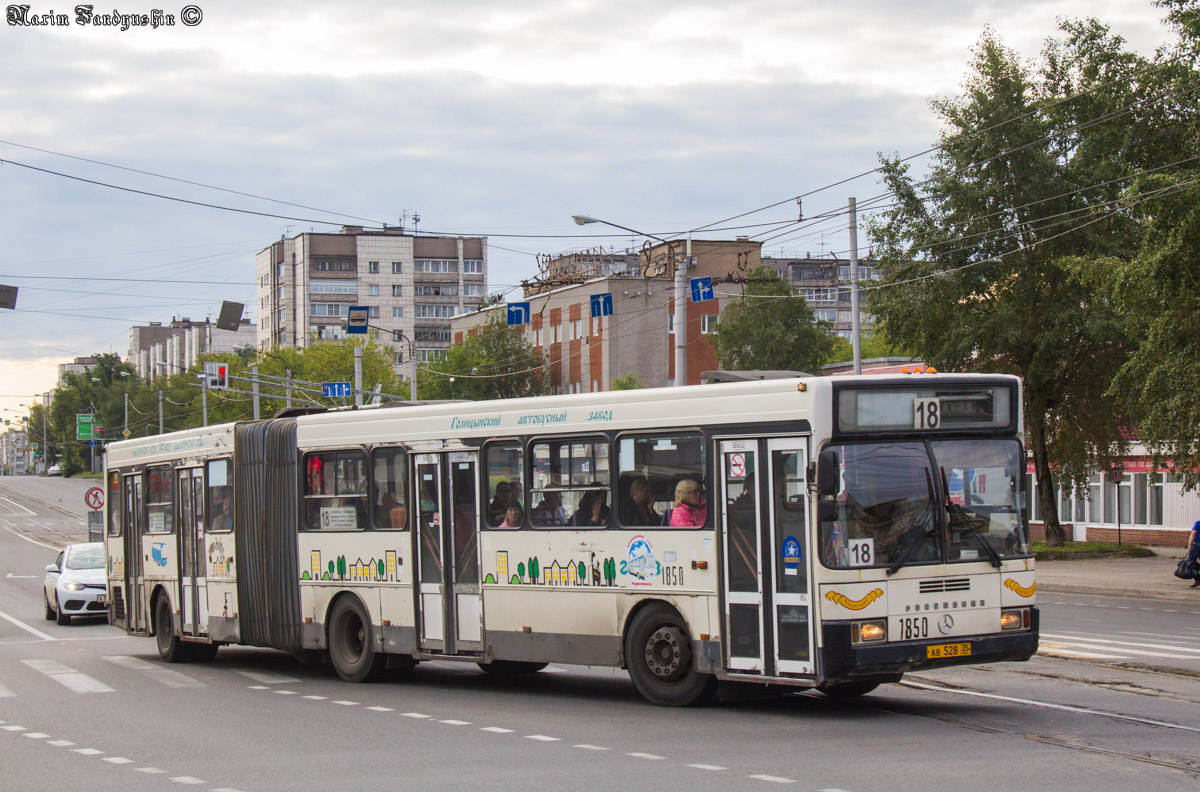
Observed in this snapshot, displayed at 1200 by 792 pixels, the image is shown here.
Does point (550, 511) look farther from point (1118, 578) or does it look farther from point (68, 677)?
point (1118, 578)

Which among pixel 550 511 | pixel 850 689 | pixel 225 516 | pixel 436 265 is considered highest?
pixel 436 265

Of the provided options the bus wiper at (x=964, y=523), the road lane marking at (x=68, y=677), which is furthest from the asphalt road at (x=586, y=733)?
the bus wiper at (x=964, y=523)

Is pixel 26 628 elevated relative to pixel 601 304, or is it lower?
lower

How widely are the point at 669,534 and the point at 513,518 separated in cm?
216

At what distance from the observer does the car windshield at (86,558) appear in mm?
28938

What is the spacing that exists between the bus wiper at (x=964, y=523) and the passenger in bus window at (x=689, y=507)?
6.55ft

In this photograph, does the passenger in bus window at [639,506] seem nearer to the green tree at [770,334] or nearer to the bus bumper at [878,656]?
the bus bumper at [878,656]

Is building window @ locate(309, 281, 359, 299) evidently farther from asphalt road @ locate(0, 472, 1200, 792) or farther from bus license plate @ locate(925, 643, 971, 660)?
bus license plate @ locate(925, 643, 971, 660)

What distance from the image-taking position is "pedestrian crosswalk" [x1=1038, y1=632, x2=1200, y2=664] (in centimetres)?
1611

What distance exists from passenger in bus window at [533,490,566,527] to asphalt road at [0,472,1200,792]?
169 cm

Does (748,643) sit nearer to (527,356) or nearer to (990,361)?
(990,361)

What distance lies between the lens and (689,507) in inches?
481

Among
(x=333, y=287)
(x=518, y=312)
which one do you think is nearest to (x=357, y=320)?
(x=518, y=312)

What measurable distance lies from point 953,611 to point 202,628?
1089cm
